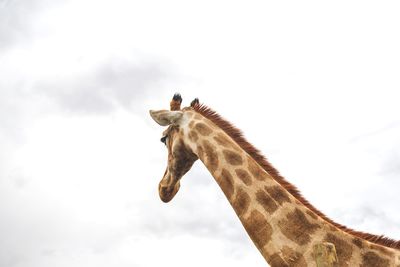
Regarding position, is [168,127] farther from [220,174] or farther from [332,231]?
[332,231]

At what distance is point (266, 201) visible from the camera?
5625 mm

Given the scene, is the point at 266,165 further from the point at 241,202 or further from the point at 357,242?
the point at 357,242

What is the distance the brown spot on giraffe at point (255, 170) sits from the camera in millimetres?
5908

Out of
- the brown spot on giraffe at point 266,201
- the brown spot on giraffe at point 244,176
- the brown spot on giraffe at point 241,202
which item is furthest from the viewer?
the brown spot on giraffe at point 244,176

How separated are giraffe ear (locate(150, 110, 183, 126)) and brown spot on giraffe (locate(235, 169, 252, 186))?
4.88ft

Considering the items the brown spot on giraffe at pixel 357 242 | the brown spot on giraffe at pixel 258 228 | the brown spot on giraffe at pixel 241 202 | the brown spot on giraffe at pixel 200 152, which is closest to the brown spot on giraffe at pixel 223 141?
the brown spot on giraffe at pixel 200 152

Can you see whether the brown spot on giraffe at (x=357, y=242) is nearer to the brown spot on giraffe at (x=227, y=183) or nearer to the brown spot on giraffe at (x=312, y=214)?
the brown spot on giraffe at (x=312, y=214)

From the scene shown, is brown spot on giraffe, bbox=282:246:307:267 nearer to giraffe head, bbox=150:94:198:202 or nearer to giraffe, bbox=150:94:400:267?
giraffe, bbox=150:94:400:267

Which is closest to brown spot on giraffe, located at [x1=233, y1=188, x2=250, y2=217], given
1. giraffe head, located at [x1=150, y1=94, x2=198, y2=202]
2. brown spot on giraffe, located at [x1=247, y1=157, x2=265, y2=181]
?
brown spot on giraffe, located at [x1=247, y1=157, x2=265, y2=181]

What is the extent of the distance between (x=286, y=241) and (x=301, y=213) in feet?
1.32

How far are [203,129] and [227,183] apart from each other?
1004 millimetres

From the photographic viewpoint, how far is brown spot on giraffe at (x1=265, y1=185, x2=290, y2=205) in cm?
559

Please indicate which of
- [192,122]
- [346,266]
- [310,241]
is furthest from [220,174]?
[346,266]

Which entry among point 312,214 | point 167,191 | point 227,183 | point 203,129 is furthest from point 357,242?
point 167,191
